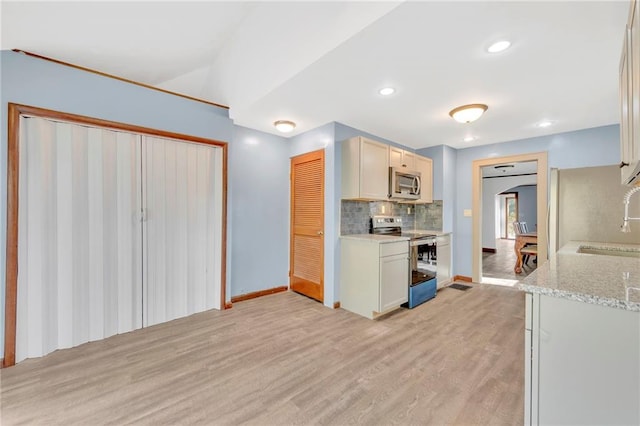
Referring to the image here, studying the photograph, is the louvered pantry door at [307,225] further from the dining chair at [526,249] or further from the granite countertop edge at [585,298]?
the dining chair at [526,249]

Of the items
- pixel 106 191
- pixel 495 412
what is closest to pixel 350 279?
pixel 495 412

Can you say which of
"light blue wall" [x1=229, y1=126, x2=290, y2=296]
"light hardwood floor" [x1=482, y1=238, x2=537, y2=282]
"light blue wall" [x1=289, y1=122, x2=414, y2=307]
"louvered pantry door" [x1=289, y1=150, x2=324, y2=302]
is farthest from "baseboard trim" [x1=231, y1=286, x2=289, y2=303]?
"light hardwood floor" [x1=482, y1=238, x2=537, y2=282]

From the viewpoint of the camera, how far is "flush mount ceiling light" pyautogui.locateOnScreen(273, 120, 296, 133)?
3260 mm

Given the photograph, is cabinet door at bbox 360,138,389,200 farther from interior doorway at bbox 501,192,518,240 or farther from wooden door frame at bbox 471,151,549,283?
interior doorway at bbox 501,192,518,240

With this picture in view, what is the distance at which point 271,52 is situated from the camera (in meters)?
2.30

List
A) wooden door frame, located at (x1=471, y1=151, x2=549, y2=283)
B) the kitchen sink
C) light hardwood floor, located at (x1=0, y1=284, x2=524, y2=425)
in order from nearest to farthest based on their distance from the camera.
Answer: light hardwood floor, located at (x1=0, y1=284, x2=524, y2=425) → the kitchen sink → wooden door frame, located at (x1=471, y1=151, x2=549, y2=283)

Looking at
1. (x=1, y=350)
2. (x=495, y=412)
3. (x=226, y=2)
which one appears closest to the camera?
(x=495, y=412)

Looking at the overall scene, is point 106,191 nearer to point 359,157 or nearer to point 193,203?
point 193,203

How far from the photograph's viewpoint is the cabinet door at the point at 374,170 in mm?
3230

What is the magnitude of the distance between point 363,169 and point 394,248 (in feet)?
3.33

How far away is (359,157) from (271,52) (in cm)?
146

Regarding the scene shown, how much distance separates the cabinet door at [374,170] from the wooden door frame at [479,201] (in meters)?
1.90

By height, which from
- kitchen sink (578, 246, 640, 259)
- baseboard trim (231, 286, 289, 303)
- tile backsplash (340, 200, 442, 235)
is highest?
tile backsplash (340, 200, 442, 235)

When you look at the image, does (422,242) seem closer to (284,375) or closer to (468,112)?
(468,112)
